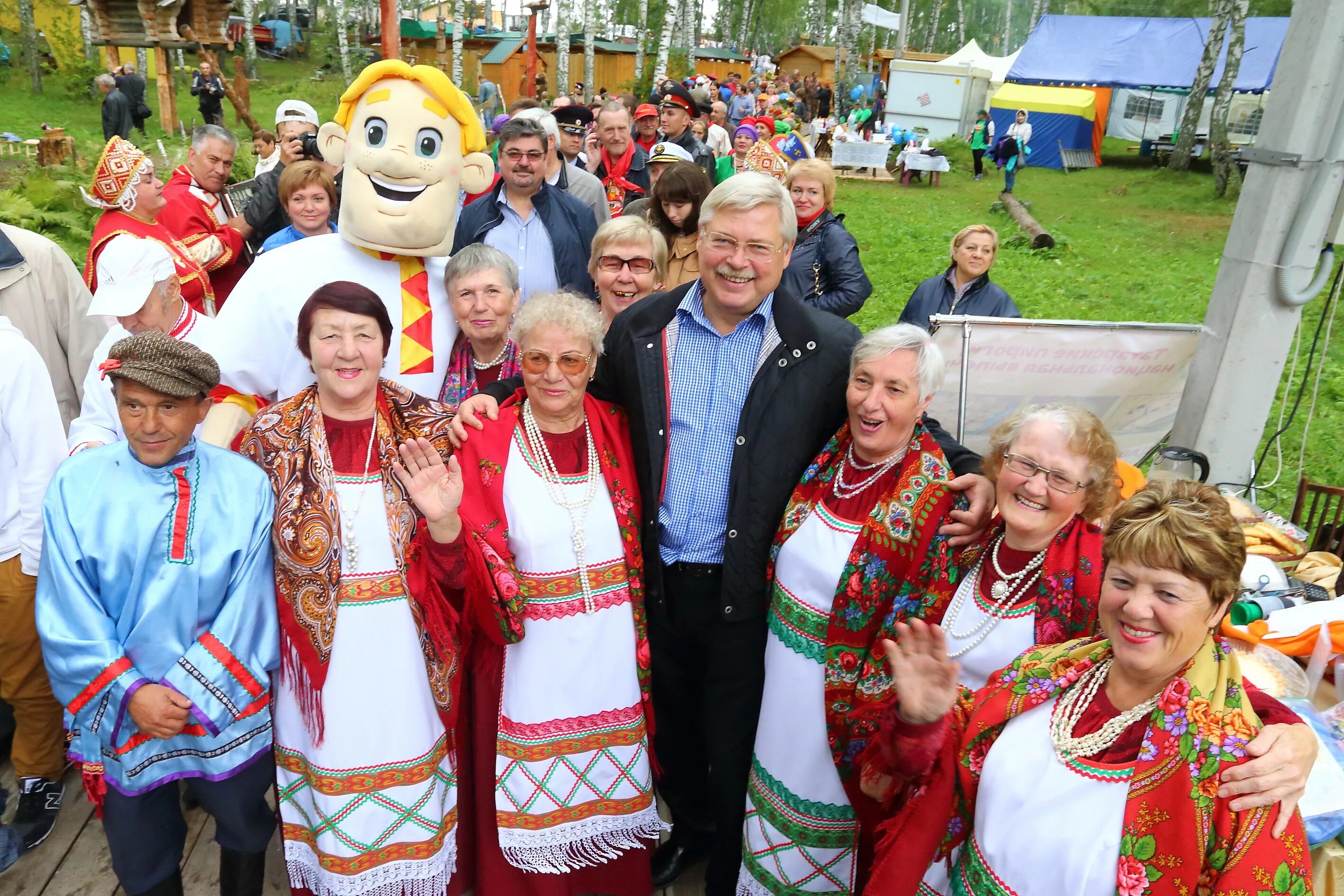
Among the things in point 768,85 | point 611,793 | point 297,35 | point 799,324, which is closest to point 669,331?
point 799,324

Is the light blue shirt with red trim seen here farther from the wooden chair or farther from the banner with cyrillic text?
the wooden chair

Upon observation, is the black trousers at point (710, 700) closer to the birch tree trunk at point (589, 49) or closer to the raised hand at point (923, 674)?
the raised hand at point (923, 674)

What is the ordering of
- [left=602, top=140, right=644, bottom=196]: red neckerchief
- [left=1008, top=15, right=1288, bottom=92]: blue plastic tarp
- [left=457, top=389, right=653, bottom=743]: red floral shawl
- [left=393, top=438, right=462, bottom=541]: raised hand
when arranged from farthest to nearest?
[left=1008, top=15, right=1288, bottom=92]: blue plastic tarp < [left=602, top=140, right=644, bottom=196]: red neckerchief < [left=457, top=389, right=653, bottom=743]: red floral shawl < [left=393, top=438, right=462, bottom=541]: raised hand

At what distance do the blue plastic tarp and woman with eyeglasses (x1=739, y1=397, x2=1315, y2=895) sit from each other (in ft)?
79.4

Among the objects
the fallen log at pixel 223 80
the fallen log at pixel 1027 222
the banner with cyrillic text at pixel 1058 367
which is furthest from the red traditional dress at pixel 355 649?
the fallen log at pixel 1027 222

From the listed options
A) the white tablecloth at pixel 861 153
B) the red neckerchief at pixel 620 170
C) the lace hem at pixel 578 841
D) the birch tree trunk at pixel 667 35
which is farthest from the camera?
the birch tree trunk at pixel 667 35

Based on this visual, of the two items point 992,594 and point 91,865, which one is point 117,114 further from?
point 992,594

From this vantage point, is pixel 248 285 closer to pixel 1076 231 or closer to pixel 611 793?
pixel 611 793

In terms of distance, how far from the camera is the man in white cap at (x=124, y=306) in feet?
9.00

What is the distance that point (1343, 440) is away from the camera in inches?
261

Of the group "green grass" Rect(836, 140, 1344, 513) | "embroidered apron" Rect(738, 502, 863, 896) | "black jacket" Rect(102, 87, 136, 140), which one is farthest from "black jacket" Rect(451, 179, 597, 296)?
"black jacket" Rect(102, 87, 136, 140)

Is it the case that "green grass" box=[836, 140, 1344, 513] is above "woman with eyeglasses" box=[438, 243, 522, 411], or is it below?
below

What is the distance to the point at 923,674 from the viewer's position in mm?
1895

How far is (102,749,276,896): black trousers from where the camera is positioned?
2438 mm
